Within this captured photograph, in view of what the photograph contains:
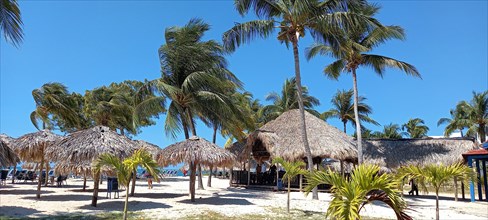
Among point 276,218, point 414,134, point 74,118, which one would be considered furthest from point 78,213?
point 414,134

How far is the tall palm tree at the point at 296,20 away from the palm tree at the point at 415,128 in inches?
1643

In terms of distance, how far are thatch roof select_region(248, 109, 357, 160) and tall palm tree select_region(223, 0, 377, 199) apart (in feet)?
9.93

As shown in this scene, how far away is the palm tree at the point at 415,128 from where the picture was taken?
52.0 metres

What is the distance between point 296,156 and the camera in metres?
18.2

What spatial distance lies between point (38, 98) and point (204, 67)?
28.7 ft

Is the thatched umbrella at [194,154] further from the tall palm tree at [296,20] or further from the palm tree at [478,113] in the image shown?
the palm tree at [478,113]

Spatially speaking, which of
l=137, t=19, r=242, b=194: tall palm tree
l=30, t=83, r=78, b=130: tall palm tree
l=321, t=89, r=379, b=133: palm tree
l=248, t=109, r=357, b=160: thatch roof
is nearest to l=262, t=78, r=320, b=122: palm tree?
l=321, t=89, r=379, b=133: palm tree

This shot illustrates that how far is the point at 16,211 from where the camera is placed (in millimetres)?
9914

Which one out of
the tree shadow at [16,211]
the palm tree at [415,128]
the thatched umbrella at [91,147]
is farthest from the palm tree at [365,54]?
the palm tree at [415,128]

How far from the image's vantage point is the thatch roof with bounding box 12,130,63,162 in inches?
507

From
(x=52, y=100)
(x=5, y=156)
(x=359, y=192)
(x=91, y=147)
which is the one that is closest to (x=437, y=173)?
(x=359, y=192)

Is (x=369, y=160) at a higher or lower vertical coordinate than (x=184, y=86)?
lower

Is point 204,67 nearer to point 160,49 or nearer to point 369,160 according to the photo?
point 160,49

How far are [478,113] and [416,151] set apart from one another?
16595mm
